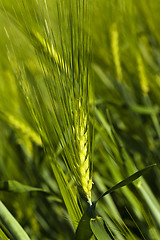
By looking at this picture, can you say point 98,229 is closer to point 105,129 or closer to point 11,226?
point 11,226

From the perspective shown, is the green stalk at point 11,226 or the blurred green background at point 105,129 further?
the blurred green background at point 105,129

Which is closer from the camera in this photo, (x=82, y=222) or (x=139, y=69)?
(x=82, y=222)

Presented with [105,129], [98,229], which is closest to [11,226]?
[98,229]

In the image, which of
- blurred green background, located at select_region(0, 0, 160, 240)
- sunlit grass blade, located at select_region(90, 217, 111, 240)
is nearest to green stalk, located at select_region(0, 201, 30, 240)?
sunlit grass blade, located at select_region(90, 217, 111, 240)

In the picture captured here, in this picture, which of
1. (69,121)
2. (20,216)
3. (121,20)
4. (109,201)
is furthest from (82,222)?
(121,20)

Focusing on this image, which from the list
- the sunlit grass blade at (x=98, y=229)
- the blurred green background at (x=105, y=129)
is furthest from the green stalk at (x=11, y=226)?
the blurred green background at (x=105, y=129)

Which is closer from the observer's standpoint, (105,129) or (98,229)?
(98,229)

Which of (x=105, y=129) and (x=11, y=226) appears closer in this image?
(x=11, y=226)

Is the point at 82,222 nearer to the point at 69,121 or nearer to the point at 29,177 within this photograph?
the point at 69,121

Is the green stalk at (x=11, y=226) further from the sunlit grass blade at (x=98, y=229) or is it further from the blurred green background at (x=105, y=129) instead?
the blurred green background at (x=105, y=129)

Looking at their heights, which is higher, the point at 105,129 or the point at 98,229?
the point at 105,129

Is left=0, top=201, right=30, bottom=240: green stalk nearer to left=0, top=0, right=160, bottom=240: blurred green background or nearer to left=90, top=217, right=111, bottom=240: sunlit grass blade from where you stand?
left=90, top=217, right=111, bottom=240: sunlit grass blade

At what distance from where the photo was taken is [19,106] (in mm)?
775

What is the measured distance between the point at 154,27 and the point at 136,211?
1.67ft
